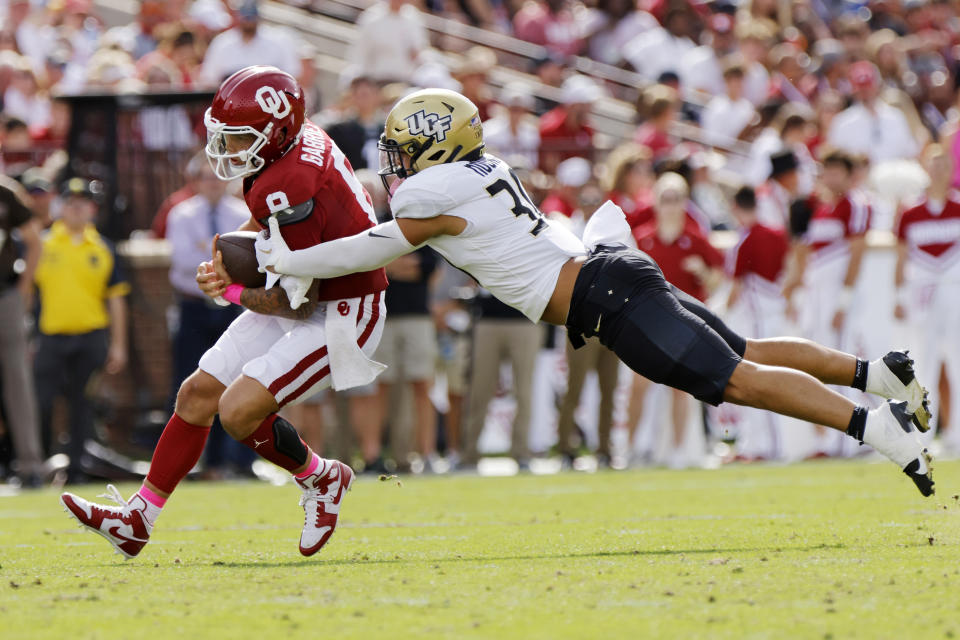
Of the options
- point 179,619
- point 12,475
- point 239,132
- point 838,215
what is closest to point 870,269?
point 838,215

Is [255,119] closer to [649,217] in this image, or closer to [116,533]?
[116,533]

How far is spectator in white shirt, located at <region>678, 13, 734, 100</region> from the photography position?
15.7 meters

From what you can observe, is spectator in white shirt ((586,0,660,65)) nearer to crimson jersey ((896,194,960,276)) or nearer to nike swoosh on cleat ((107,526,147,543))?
crimson jersey ((896,194,960,276))

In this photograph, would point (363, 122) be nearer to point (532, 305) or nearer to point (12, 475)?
point (12, 475)

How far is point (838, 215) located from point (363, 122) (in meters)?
3.47

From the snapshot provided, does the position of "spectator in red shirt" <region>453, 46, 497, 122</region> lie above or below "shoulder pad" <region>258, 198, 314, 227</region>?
above

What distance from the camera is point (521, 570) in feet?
16.4

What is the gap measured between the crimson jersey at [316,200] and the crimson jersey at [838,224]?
5889 mm

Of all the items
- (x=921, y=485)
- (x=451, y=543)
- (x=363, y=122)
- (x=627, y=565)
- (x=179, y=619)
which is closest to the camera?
(x=179, y=619)

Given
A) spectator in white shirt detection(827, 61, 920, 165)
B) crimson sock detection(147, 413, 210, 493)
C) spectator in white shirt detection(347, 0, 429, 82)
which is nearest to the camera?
crimson sock detection(147, 413, 210, 493)

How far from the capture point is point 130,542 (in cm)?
564

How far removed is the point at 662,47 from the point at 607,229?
34.9 ft

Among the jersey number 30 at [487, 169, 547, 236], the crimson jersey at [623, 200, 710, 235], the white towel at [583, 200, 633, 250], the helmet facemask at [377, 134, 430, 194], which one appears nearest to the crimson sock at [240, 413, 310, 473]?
the helmet facemask at [377, 134, 430, 194]

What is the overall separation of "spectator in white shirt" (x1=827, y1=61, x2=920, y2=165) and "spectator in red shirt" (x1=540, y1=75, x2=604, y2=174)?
7.33ft
